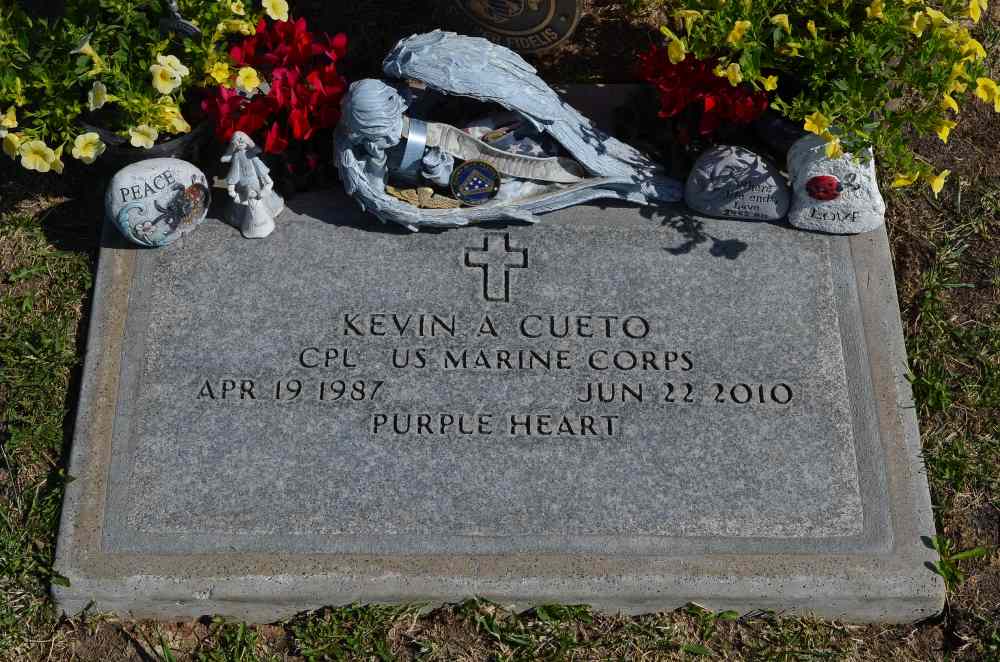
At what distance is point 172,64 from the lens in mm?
3330

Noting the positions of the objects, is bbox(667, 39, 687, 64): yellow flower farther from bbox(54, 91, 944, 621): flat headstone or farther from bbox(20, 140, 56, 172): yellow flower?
bbox(20, 140, 56, 172): yellow flower

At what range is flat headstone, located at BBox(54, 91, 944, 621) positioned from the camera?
3.16 meters

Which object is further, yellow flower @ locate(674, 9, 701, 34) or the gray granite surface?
yellow flower @ locate(674, 9, 701, 34)

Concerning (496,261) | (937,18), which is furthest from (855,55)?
(496,261)

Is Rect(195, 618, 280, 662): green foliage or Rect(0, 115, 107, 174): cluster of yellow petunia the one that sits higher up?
Rect(0, 115, 107, 174): cluster of yellow petunia

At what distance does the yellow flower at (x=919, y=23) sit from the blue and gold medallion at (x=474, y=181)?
4.68 feet

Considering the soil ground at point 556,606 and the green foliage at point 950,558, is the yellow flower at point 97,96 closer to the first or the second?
the soil ground at point 556,606

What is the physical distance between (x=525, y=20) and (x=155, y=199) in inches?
59.5

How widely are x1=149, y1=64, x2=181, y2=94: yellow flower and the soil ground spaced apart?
835 mm

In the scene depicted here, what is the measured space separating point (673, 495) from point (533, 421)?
0.50 m

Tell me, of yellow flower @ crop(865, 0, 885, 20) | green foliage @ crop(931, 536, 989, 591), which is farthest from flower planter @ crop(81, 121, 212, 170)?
green foliage @ crop(931, 536, 989, 591)

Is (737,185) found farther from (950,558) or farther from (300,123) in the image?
(300,123)

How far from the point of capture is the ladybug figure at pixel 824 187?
3.51 meters

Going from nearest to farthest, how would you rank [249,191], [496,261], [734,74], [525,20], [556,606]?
1. [556,606]
2. [734,74]
3. [249,191]
4. [496,261]
5. [525,20]
